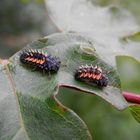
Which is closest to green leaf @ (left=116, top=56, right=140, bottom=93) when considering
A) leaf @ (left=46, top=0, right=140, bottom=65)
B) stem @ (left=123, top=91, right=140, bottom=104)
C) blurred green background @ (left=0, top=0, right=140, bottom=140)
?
blurred green background @ (left=0, top=0, right=140, bottom=140)

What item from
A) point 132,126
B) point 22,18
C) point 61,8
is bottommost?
point 132,126

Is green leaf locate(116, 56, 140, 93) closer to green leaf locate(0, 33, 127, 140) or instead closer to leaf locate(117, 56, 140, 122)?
leaf locate(117, 56, 140, 122)

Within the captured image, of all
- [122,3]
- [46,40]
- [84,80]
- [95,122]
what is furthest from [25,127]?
[122,3]

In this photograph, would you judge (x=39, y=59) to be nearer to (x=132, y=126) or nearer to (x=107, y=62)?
(x=107, y=62)

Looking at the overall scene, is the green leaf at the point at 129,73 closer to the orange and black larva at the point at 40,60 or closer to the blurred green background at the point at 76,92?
the blurred green background at the point at 76,92

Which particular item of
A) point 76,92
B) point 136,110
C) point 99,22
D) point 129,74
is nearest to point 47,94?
point 136,110

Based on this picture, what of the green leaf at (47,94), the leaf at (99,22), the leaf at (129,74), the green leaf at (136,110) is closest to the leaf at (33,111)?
the green leaf at (47,94)

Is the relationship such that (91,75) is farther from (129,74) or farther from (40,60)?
(129,74)
